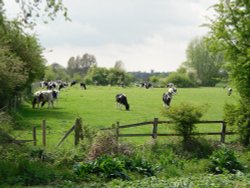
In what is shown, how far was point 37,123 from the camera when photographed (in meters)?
26.6

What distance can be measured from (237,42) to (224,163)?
696 cm

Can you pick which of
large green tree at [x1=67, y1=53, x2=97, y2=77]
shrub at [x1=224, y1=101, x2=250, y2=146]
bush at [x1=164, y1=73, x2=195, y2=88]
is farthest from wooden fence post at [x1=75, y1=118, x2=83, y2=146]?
large green tree at [x1=67, y1=53, x2=97, y2=77]

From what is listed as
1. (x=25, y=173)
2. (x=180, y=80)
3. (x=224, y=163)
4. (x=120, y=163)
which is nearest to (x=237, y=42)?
(x=224, y=163)

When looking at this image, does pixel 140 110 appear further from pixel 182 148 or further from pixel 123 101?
pixel 182 148

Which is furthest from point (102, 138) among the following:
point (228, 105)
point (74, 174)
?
point (228, 105)

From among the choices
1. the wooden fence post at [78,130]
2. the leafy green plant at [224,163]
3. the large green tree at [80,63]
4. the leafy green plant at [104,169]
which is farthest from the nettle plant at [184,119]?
the large green tree at [80,63]

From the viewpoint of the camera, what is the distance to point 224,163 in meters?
15.3

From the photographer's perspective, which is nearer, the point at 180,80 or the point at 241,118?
the point at 241,118

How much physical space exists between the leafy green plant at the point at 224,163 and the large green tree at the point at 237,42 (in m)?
4.79

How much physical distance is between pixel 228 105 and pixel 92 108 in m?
17.9

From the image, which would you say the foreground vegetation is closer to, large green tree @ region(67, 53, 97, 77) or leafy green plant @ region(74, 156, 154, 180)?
leafy green plant @ region(74, 156, 154, 180)

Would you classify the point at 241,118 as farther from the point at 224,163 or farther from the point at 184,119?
the point at 224,163

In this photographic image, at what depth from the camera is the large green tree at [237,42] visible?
19.7 metres

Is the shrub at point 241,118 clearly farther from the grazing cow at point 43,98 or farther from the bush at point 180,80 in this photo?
the bush at point 180,80
